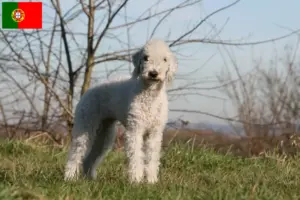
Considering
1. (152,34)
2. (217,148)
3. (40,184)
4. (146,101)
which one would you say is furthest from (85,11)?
(40,184)

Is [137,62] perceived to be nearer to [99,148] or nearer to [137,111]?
[137,111]

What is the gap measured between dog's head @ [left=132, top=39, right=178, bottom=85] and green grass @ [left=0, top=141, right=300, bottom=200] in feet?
2.76

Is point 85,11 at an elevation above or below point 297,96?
above

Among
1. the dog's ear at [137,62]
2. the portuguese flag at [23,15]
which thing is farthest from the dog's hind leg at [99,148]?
the portuguese flag at [23,15]

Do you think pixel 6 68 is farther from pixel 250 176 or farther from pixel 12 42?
pixel 250 176

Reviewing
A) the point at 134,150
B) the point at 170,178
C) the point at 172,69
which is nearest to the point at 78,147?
the point at 134,150

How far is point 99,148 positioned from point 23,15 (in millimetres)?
2901

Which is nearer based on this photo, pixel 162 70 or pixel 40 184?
pixel 40 184

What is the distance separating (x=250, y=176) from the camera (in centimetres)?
517

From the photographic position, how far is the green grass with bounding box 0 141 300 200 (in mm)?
3488

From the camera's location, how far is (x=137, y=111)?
15.2 feet

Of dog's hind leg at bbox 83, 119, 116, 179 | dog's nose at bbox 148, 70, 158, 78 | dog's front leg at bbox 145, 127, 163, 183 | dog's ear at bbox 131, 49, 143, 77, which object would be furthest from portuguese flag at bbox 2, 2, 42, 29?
dog's nose at bbox 148, 70, 158, 78

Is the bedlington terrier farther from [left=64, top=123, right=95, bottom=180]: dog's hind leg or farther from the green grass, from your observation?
the green grass

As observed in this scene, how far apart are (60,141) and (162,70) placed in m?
3.98
